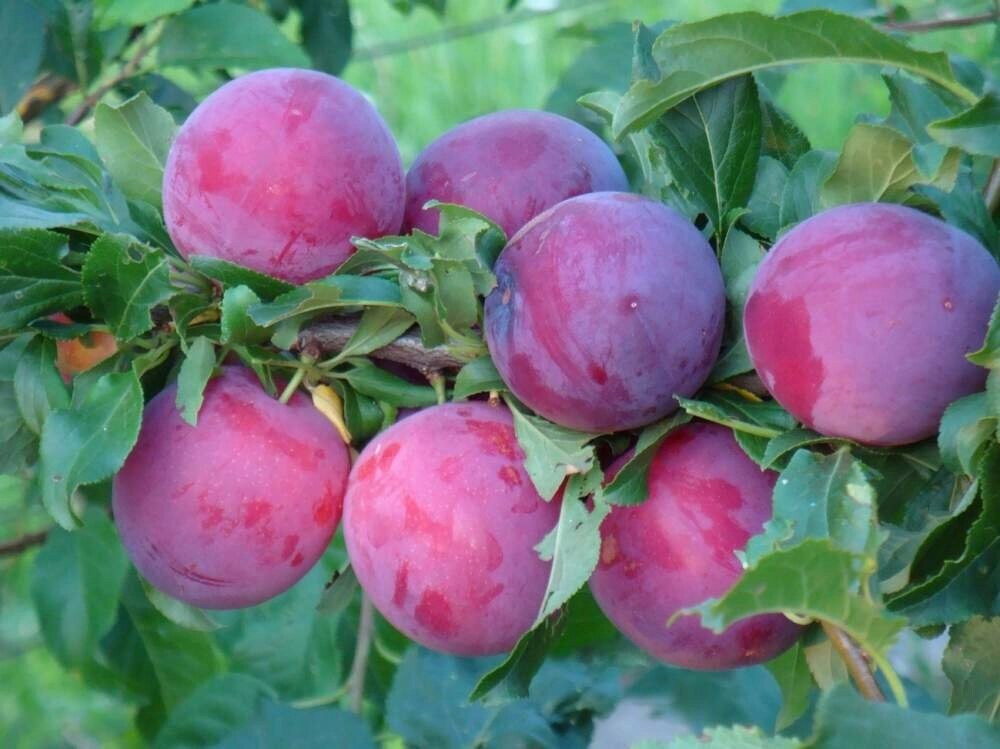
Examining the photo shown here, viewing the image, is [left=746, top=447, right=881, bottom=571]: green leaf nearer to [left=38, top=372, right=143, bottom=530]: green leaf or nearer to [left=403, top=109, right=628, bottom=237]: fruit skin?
[left=403, top=109, right=628, bottom=237]: fruit skin

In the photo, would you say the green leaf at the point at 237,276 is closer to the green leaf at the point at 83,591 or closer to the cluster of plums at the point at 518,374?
the cluster of plums at the point at 518,374

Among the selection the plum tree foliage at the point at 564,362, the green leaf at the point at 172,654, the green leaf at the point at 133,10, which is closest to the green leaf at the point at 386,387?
the plum tree foliage at the point at 564,362

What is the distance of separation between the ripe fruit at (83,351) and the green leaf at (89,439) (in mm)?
124

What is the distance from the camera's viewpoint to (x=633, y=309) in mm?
697

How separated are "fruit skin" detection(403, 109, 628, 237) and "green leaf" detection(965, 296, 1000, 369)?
1.12 feet

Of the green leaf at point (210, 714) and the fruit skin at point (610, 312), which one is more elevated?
the fruit skin at point (610, 312)

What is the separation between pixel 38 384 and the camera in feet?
2.75

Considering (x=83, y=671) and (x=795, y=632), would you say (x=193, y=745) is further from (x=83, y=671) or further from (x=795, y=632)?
(x=795, y=632)

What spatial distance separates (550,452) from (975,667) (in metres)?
0.28

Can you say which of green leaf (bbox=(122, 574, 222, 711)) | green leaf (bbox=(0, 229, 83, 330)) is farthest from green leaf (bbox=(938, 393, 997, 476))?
green leaf (bbox=(122, 574, 222, 711))

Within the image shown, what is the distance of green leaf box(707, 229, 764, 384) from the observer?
75cm

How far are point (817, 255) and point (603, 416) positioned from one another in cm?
16

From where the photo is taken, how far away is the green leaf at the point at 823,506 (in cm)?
61

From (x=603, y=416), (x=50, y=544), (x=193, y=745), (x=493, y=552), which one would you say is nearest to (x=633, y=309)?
(x=603, y=416)
